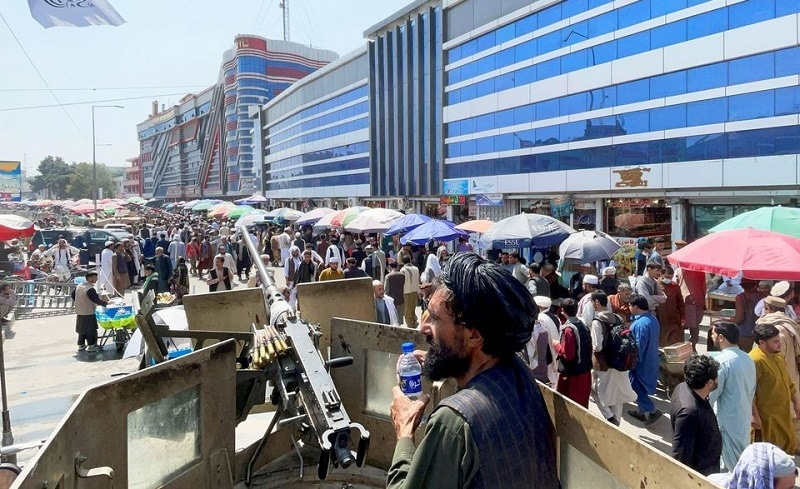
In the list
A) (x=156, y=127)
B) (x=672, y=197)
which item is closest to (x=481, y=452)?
(x=672, y=197)

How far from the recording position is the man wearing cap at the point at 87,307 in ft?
32.6

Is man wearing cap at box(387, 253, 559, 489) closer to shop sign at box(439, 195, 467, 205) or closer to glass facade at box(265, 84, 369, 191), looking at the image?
shop sign at box(439, 195, 467, 205)

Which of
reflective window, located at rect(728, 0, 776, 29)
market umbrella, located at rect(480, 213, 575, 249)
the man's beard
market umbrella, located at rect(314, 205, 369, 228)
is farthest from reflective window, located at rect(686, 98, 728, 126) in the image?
the man's beard

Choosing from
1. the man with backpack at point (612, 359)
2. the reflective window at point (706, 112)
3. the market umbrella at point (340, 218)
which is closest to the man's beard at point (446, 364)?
the man with backpack at point (612, 359)

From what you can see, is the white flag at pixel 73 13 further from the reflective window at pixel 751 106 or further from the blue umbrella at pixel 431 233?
the reflective window at pixel 751 106

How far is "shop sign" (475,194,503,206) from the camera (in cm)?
2702

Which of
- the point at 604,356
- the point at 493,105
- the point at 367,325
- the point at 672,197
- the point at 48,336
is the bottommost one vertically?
the point at 48,336

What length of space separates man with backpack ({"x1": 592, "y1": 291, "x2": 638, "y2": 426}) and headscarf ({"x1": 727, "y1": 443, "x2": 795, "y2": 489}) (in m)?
3.30

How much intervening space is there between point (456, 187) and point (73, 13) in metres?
24.6

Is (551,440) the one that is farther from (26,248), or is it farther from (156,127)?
(156,127)

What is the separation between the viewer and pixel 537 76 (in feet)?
78.4

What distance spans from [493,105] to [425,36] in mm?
8061

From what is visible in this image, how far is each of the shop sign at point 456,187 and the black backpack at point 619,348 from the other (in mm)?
23902

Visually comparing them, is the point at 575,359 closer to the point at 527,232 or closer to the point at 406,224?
the point at 527,232
